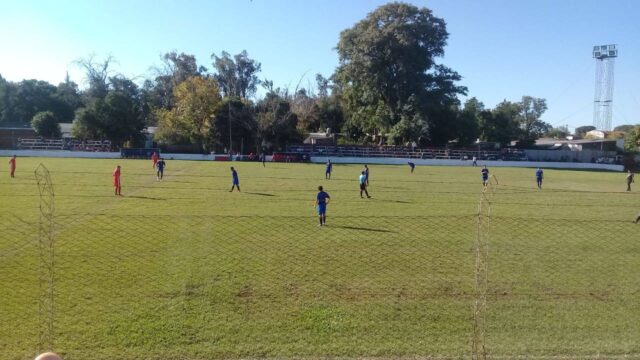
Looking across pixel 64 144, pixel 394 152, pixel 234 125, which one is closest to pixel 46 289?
pixel 234 125

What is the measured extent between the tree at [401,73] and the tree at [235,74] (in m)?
28.1

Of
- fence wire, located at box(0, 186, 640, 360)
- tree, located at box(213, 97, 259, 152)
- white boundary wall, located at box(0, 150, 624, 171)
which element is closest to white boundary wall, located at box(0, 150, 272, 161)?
white boundary wall, located at box(0, 150, 624, 171)

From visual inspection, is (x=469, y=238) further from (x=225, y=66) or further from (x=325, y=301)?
(x=225, y=66)

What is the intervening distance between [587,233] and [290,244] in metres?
8.86

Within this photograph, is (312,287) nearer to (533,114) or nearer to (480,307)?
(480,307)

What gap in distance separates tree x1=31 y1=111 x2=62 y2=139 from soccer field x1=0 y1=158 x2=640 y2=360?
53.6m

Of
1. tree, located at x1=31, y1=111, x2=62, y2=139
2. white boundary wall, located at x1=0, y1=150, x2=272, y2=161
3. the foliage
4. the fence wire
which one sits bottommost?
the fence wire

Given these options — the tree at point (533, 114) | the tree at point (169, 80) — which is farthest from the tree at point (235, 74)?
the tree at point (533, 114)

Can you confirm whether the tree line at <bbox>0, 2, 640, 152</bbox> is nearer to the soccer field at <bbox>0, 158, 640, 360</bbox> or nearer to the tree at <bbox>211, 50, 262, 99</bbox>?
the tree at <bbox>211, 50, 262, 99</bbox>

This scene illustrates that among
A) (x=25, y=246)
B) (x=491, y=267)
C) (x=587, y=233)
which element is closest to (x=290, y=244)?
(x=491, y=267)

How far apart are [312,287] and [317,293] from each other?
322 mm

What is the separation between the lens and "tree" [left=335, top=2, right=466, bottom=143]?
6344cm

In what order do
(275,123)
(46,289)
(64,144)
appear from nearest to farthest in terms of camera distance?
1. (46,289)
2. (64,144)
3. (275,123)

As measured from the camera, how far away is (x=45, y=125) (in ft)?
210
